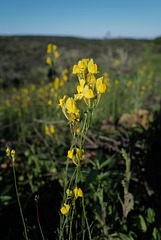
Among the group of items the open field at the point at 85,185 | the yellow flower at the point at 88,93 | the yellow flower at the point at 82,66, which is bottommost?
the open field at the point at 85,185

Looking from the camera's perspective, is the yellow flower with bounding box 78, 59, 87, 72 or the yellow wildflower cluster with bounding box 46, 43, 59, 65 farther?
the yellow wildflower cluster with bounding box 46, 43, 59, 65

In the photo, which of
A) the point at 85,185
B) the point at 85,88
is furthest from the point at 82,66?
the point at 85,185

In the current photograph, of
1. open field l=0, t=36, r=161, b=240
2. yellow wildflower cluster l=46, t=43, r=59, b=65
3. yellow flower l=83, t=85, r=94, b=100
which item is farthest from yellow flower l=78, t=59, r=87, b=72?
yellow wildflower cluster l=46, t=43, r=59, b=65

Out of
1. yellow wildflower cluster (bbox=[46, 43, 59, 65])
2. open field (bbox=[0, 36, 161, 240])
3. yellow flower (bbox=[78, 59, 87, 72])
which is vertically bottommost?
open field (bbox=[0, 36, 161, 240])

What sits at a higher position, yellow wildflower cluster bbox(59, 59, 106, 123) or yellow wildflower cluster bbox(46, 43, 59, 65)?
yellow wildflower cluster bbox(46, 43, 59, 65)

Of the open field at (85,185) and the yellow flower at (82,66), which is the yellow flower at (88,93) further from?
the yellow flower at (82,66)

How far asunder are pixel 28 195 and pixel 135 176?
0.97m

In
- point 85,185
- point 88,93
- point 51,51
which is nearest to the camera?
point 88,93

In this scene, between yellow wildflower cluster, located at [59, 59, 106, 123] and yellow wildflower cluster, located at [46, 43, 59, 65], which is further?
yellow wildflower cluster, located at [46, 43, 59, 65]

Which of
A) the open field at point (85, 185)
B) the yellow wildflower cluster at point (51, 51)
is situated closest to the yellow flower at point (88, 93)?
the open field at point (85, 185)

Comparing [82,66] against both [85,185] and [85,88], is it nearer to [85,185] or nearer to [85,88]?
[85,88]

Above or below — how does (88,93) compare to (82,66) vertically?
below

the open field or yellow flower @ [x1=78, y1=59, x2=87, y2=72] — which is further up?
yellow flower @ [x1=78, y1=59, x2=87, y2=72]

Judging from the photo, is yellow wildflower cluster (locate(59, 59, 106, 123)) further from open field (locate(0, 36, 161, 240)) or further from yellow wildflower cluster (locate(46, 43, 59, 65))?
yellow wildflower cluster (locate(46, 43, 59, 65))
